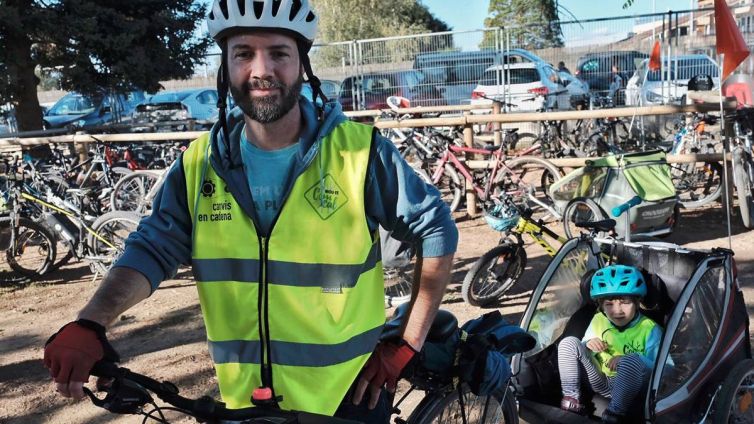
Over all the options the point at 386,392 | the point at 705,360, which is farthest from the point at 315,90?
the point at 705,360

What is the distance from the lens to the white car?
598 inches

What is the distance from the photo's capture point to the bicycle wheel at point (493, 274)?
5824 mm

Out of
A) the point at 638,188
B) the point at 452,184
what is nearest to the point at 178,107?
the point at 452,184

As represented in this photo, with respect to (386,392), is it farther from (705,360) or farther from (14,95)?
(14,95)

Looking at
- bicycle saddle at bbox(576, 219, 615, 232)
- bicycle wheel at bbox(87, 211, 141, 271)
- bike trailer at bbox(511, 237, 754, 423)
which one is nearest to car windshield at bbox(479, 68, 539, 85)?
bicycle wheel at bbox(87, 211, 141, 271)

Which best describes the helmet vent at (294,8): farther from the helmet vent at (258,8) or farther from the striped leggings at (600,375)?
the striped leggings at (600,375)

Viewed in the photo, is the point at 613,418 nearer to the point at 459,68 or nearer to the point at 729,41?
the point at 729,41

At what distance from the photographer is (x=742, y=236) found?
744 centimetres

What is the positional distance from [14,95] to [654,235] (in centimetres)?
1310

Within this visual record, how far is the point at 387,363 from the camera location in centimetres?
197

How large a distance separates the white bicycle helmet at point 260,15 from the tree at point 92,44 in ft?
46.2

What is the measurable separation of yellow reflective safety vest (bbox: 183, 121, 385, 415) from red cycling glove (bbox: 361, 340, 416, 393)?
0.03 m

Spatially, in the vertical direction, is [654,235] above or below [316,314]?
below

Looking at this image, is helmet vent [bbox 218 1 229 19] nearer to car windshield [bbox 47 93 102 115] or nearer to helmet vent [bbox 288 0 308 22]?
helmet vent [bbox 288 0 308 22]
